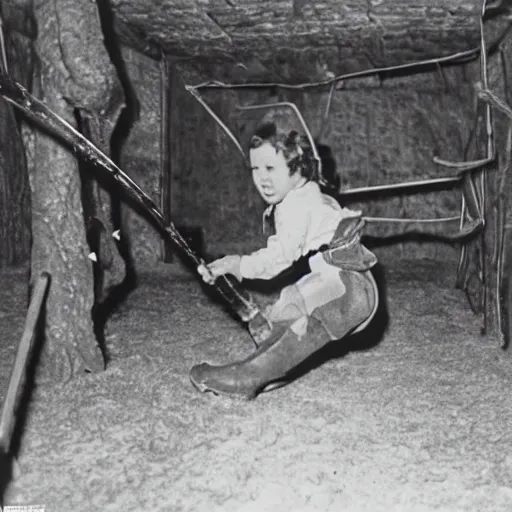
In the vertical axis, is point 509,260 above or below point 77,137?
below

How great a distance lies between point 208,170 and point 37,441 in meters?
2.78

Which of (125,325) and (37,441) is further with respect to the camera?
(125,325)

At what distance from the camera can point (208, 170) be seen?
4.48m

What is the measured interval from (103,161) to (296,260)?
2.01ft

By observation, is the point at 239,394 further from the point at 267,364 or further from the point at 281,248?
the point at 281,248

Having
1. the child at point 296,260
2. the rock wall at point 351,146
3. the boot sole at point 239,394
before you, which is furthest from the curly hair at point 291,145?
the rock wall at point 351,146

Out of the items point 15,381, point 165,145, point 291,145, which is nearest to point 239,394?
point 15,381

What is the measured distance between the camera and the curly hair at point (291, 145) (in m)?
1.82

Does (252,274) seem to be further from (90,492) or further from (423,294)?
(423,294)

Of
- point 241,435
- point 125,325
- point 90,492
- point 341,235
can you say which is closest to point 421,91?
point 125,325

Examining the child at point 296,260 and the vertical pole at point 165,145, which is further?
the vertical pole at point 165,145

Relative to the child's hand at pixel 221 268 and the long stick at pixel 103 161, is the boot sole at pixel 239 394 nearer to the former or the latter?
the long stick at pixel 103 161

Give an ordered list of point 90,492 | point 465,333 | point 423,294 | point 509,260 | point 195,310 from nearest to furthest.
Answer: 1. point 90,492
2. point 509,260
3. point 465,333
4. point 195,310
5. point 423,294

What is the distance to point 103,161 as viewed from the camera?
1.94 meters
